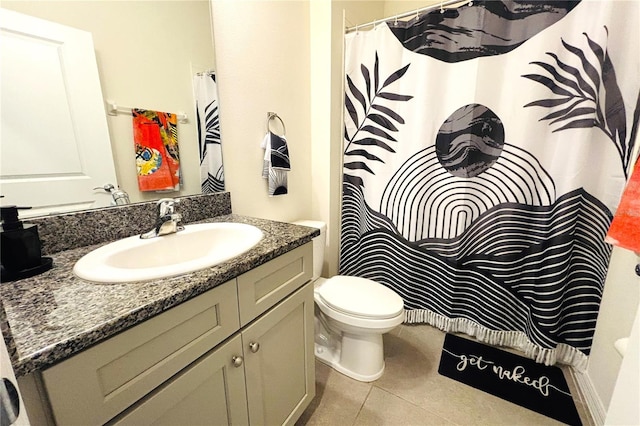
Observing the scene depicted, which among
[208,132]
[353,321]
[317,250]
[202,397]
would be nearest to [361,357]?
[353,321]

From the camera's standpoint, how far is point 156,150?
99 cm

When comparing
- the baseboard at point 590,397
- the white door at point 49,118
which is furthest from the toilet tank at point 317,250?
the baseboard at point 590,397


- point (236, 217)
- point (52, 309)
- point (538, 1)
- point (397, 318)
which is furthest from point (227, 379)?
point (538, 1)

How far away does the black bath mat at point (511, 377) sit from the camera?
1.23 meters

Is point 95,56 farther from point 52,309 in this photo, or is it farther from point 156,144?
point 52,309

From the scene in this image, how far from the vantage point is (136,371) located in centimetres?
53

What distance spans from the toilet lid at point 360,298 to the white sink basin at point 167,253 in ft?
2.02

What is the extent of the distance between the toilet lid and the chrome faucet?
79cm

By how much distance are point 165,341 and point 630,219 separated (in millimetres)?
1523

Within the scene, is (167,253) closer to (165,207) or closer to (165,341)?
(165,207)

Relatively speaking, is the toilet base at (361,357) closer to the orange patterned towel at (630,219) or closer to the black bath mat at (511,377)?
the black bath mat at (511,377)

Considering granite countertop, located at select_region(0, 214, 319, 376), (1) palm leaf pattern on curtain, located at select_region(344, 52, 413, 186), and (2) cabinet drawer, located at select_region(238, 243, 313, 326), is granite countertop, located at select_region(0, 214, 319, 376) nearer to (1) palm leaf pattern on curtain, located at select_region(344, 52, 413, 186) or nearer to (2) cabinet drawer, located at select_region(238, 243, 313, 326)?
(2) cabinet drawer, located at select_region(238, 243, 313, 326)

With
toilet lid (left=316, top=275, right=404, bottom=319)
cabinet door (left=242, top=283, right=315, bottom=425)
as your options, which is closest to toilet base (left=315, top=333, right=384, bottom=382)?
toilet lid (left=316, top=275, right=404, bottom=319)

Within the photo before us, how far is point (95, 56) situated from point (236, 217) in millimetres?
715
